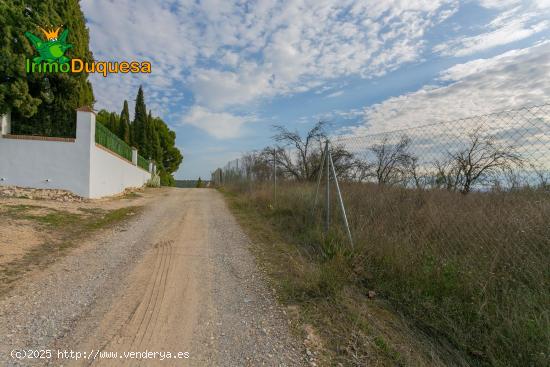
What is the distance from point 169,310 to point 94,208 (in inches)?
304

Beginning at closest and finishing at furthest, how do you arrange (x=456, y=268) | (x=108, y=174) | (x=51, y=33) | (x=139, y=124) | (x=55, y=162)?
(x=456, y=268)
(x=55, y=162)
(x=51, y=33)
(x=108, y=174)
(x=139, y=124)

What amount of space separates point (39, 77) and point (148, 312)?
11.7 meters

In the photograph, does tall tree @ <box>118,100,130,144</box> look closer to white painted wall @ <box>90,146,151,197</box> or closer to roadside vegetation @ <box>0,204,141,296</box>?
white painted wall @ <box>90,146,151,197</box>

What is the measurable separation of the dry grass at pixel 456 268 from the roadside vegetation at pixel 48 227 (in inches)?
143

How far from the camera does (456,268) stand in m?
3.19

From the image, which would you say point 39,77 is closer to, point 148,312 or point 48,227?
point 48,227

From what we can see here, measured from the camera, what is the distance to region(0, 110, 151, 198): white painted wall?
31.3 ft

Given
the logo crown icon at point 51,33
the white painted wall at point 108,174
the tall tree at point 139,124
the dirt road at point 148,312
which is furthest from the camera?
the tall tree at point 139,124

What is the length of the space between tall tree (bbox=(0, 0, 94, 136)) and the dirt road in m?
8.39

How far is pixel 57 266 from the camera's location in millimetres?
4082

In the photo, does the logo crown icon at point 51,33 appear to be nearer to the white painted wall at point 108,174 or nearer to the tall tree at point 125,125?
the white painted wall at point 108,174

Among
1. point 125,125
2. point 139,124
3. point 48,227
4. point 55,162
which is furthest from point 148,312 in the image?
point 139,124

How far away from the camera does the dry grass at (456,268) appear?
242 centimetres

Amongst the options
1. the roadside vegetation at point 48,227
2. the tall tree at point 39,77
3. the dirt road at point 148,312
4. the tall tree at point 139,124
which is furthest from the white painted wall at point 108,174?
the tall tree at point 139,124
